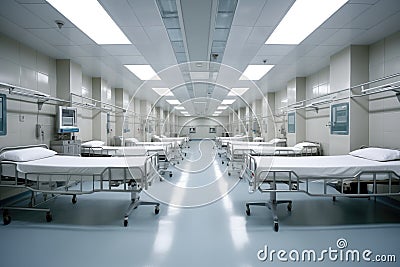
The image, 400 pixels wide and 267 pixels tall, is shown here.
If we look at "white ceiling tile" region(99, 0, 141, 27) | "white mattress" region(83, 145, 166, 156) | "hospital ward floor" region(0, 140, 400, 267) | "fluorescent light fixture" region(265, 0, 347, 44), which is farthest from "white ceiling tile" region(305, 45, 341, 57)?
"white mattress" region(83, 145, 166, 156)

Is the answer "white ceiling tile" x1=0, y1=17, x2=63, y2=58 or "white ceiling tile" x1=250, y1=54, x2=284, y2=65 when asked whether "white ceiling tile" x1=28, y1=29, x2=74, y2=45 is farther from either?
"white ceiling tile" x1=250, y1=54, x2=284, y2=65

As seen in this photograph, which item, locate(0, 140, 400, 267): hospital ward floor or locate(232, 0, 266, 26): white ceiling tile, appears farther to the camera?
locate(232, 0, 266, 26): white ceiling tile

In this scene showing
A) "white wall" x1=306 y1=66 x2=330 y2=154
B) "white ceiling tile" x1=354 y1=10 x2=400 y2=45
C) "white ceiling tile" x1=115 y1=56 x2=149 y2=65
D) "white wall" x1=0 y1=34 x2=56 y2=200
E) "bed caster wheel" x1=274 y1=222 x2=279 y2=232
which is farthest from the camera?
"white wall" x1=306 y1=66 x2=330 y2=154

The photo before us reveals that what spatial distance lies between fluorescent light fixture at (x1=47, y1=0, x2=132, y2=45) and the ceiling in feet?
0.42

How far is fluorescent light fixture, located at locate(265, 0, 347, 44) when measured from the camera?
3148 millimetres

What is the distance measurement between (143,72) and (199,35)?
313cm

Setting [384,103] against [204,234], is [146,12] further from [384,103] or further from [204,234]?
[384,103]

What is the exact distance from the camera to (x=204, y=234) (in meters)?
2.87

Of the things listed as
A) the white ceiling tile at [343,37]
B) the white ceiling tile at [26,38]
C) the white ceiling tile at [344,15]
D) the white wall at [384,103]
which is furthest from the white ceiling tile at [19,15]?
the white wall at [384,103]

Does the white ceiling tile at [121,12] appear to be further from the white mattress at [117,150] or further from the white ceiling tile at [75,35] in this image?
the white mattress at [117,150]

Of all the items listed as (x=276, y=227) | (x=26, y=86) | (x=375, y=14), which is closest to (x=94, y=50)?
(x=26, y=86)

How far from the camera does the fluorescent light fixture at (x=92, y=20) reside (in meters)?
3.15

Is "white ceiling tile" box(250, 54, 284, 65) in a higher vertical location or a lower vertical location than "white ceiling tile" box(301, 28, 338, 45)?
higher

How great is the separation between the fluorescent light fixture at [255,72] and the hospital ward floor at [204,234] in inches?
141
